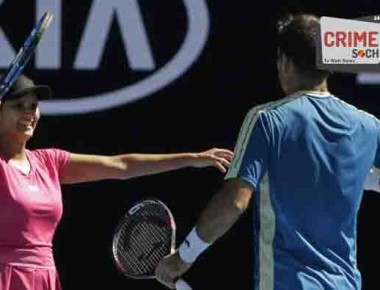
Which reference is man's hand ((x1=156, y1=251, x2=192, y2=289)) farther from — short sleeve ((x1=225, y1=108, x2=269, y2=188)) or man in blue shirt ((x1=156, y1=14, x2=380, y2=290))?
short sleeve ((x1=225, y1=108, x2=269, y2=188))

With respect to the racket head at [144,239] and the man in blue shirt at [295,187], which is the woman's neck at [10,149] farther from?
the man in blue shirt at [295,187]

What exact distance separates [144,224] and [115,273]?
6.39ft

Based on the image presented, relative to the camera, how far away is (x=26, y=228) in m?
5.05

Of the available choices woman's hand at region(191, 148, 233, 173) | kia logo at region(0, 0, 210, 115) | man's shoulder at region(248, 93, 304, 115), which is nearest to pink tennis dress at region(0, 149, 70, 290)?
woman's hand at region(191, 148, 233, 173)

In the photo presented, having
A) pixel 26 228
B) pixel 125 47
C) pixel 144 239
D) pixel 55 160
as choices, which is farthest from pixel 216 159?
pixel 125 47

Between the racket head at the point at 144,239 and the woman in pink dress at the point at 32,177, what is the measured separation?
0.31 metres

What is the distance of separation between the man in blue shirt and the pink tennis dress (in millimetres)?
797

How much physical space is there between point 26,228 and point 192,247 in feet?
3.01

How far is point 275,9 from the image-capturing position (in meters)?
6.76

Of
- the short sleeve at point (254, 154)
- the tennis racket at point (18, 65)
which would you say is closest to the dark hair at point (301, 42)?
the short sleeve at point (254, 154)

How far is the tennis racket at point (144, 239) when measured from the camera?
16.0ft

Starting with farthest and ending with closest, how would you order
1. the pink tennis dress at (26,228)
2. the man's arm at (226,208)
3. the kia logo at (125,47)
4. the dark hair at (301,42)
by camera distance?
the kia logo at (125,47)
the pink tennis dress at (26,228)
the dark hair at (301,42)
the man's arm at (226,208)

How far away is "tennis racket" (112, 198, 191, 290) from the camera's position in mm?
4883

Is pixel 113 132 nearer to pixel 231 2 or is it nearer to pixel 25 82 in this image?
pixel 231 2
